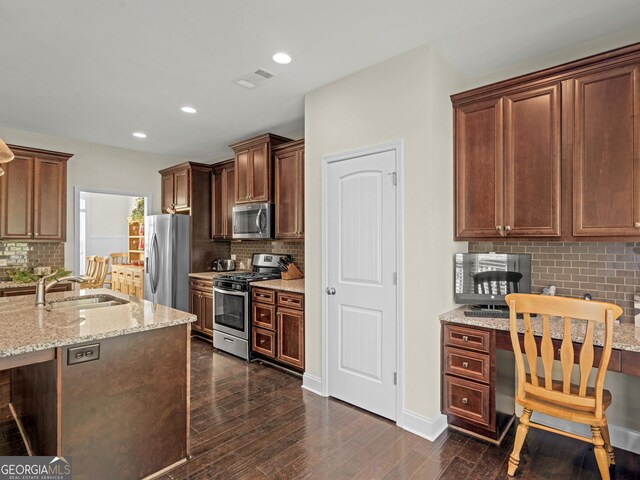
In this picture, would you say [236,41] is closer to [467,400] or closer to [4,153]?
[4,153]

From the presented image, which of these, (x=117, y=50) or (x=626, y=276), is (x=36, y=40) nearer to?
(x=117, y=50)

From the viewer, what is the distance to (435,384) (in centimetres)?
261

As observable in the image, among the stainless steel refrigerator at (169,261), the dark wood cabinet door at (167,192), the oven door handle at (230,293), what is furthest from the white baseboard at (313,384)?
the dark wood cabinet door at (167,192)

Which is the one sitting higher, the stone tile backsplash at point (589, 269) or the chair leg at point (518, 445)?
the stone tile backsplash at point (589, 269)

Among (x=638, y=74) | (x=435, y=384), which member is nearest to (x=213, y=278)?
(x=435, y=384)

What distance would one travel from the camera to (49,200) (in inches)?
182

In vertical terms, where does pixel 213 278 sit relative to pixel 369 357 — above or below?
above

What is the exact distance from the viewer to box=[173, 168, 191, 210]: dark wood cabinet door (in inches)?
214

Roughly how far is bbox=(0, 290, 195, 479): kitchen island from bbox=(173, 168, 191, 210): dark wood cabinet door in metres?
3.28

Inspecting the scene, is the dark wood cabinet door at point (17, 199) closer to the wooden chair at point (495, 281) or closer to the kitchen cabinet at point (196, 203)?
the kitchen cabinet at point (196, 203)

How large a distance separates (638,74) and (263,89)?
2.79 m

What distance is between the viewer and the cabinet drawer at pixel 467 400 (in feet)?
8.04

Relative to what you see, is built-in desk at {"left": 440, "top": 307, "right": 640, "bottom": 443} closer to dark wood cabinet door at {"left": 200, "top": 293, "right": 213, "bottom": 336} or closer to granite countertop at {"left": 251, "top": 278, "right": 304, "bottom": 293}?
granite countertop at {"left": 251, "top": 278, "right": 304, "bottom": 293}

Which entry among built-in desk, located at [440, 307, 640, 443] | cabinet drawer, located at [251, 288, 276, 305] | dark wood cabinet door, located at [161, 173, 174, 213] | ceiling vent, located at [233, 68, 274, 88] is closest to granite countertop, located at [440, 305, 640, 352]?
built-in desk, located at [440, 307, 640, 443]
